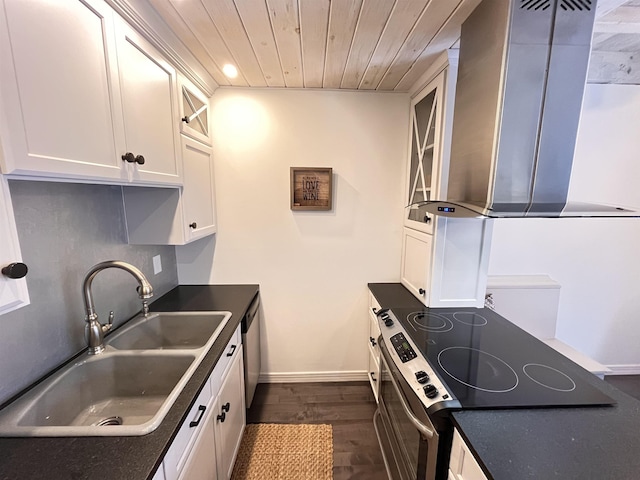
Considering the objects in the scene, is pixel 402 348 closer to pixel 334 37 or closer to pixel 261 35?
pixel 334 37

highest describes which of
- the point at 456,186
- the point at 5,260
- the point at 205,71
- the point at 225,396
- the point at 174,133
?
the point at 205,71

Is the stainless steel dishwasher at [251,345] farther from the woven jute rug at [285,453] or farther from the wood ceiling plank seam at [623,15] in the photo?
the wood ceiling plank seam at [623,15]

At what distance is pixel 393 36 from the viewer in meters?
1.36

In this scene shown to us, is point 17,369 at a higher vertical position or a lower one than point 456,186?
lower

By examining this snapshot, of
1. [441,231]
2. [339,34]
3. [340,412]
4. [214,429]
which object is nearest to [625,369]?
[441,231]

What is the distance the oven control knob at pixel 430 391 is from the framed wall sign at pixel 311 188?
57.0 inches

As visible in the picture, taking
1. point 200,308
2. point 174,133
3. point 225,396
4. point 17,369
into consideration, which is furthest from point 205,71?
point 225,396

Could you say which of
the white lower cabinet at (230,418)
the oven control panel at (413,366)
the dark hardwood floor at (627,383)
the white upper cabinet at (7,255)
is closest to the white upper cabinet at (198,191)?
the white lower cabinet at (230,418)

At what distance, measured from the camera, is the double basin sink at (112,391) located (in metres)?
0.85

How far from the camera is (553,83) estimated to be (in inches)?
40.6

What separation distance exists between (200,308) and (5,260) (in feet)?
3.98

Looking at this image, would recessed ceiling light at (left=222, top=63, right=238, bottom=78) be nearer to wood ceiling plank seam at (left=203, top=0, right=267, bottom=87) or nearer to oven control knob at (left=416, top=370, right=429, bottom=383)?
wood ceiling plank seam at (left=203, top=0, right=267, bottom=87)

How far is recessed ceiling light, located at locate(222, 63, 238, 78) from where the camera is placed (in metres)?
1.71

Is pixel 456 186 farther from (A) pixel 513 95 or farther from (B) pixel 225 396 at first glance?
(B) pixel 225 396
